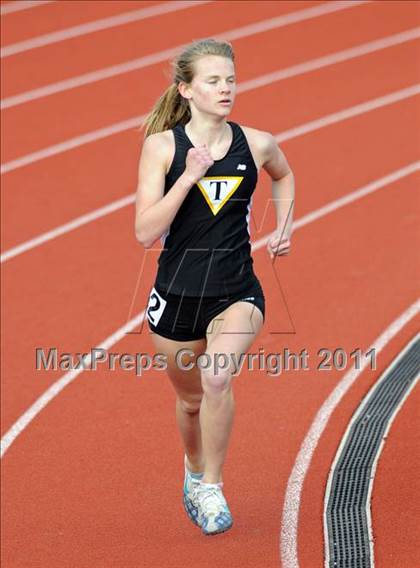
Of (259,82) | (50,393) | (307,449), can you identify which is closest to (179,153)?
(307,449)

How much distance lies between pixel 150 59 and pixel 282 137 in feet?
8.30

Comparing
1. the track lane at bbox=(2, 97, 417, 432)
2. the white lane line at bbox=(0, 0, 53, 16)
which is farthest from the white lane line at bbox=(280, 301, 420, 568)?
the white lane line at bbox=(0, 0, 53, 16)

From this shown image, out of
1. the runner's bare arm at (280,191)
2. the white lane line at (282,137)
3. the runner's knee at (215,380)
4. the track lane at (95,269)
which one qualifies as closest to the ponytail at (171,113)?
the runner's bare arm at (280,191)

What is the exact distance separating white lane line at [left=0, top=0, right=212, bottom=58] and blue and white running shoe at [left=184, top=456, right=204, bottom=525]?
335 inches

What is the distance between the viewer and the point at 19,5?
1386cm

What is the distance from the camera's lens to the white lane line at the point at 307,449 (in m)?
5.14

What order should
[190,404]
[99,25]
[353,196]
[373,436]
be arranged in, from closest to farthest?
[190,404] < [373,436] < [353,196] < [99,25]

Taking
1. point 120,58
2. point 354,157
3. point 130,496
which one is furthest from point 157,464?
point 120,58

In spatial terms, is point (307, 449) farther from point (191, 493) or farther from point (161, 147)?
point (161, 147)

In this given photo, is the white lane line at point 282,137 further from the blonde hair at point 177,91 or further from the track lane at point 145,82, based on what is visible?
the blonde hair at point 177,91

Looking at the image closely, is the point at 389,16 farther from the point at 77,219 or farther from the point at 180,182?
the point at 180,182

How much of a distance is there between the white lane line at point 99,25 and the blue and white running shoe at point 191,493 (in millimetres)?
8507

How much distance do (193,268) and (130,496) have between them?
6.15ft

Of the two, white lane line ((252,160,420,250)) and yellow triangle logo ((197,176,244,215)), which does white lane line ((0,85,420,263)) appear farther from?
yellow triangle logo ((197,176,244,215))
